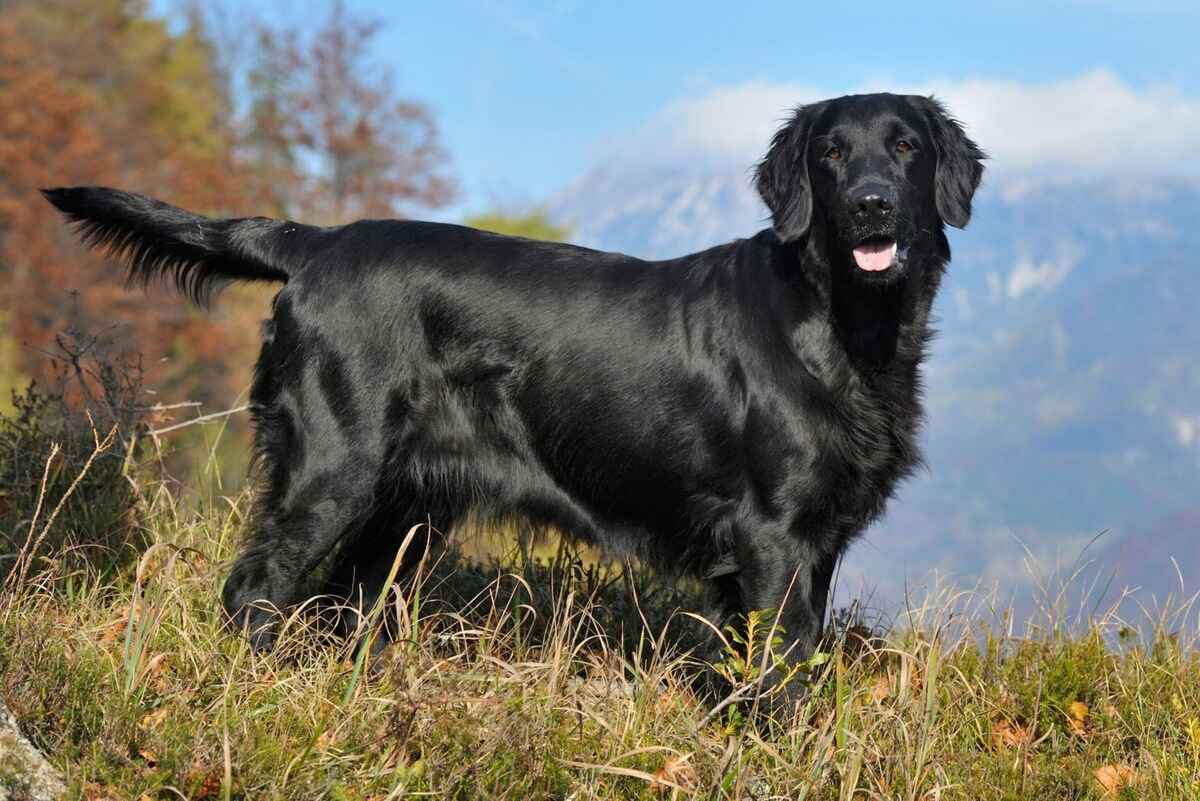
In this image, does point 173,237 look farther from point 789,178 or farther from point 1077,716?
point 1077,716

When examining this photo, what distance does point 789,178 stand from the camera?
4137mm

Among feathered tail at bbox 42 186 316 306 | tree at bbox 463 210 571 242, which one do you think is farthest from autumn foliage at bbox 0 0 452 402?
feathered tail at bbox 42 186 316 306

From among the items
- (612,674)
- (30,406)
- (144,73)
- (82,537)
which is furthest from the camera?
(144,73)

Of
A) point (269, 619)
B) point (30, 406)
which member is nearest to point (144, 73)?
point (30, 406)

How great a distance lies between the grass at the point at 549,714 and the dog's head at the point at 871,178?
1.23 meters

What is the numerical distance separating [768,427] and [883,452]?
41 centimetres

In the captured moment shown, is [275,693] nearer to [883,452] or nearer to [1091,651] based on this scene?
[883,452]

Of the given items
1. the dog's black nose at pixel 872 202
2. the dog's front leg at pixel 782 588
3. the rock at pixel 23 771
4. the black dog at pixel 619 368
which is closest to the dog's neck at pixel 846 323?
the black dog at pixel 619 368

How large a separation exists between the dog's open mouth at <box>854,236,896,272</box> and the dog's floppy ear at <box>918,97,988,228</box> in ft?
1.38

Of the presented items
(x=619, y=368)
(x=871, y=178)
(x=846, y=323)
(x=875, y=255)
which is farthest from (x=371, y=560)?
(x=871, y=178)

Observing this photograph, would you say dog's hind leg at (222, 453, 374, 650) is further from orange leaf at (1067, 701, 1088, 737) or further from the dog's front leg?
orange leaf at (1067, 701, 1088, 737)

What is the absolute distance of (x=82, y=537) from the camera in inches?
196

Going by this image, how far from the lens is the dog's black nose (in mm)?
3740

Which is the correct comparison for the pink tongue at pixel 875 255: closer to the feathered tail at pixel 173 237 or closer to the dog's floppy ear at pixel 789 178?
the dog's floppy ear at pixel 789 178
